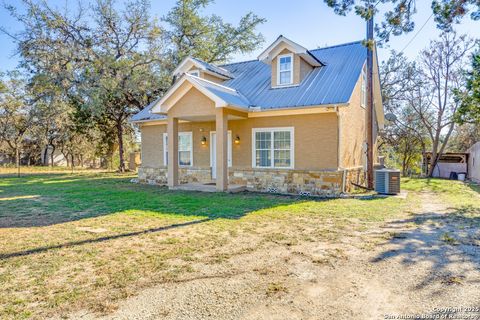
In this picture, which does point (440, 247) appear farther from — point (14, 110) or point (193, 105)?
point (14, 110)

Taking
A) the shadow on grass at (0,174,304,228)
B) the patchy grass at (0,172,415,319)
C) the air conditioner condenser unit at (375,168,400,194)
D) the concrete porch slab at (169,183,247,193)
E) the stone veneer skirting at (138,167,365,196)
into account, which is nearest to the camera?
the patchy grass at (0,172,415,319)

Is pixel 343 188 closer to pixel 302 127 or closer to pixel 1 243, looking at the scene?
pixel 302 127

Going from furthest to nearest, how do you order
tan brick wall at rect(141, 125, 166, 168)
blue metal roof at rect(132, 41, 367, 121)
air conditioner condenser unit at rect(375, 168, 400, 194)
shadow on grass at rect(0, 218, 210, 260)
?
tan brick wall at rect(141, 125, 166, 168), blue metal roof at rect(132, 41, 367, 121), air conditioner condenser unit at rect(375, 168, 400, 194), shadow on grass at rect(0, 218, 210, 260)

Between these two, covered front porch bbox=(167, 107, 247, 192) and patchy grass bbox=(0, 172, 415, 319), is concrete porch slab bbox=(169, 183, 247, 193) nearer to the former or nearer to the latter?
covered front porch bbox=(167, 107, 247, 192)

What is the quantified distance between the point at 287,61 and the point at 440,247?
31.4 ft

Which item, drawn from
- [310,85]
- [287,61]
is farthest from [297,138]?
[287,61]

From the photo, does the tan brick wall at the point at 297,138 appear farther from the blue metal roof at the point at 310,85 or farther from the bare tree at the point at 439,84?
the bare tree at the point at 439,84

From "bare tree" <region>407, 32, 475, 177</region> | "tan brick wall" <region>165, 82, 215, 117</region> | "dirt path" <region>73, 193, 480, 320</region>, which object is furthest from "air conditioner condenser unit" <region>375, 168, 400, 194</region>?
"bare tree" <region>407, 32, 475, 177</region>

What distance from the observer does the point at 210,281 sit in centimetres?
357

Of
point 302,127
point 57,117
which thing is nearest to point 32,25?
point 57,117

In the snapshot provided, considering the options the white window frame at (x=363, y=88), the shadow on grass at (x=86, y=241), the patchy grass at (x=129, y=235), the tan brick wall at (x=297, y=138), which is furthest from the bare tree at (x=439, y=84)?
the shadow on grass at (x=86, y=241)

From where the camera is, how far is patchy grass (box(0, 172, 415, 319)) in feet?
11.1

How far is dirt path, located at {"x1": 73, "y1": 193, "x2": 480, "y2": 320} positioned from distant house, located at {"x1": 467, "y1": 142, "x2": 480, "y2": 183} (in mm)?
16155

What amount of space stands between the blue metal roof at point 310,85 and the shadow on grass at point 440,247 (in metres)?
4.98
